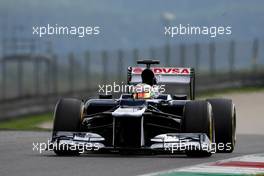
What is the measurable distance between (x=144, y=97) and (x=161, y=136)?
137cm

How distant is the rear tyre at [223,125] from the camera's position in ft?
68.0

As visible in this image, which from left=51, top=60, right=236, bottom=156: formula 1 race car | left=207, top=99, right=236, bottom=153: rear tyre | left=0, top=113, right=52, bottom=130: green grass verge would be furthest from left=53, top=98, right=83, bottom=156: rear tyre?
left=0, top=113, right=52, bottom=130: green grass verge

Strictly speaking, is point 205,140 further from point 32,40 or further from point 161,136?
point 32,40

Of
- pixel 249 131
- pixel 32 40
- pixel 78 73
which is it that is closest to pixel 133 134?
pixel 249 131

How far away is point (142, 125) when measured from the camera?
19.4 m

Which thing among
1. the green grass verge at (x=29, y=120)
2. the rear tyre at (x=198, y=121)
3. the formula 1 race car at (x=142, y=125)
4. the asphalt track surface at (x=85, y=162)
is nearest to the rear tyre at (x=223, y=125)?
the formula 1 race car at (x=142, y=125)

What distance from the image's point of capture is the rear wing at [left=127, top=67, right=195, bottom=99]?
22.2m

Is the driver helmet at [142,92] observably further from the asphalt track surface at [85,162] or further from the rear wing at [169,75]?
the rear wing at [169,75]

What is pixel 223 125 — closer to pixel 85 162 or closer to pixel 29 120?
pixel 85 162

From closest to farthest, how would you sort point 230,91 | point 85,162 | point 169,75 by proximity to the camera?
→ point 85,162
point 169,75
point 230,91

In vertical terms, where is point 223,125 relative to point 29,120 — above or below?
above

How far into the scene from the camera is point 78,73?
1881 inches

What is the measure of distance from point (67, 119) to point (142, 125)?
1.40 m

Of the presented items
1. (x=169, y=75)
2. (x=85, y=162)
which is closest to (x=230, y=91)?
(x=169, y=75)
